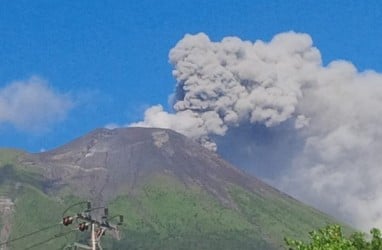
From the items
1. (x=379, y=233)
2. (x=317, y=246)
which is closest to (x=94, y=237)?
(x=317, y=246)

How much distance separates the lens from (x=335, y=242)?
156ft

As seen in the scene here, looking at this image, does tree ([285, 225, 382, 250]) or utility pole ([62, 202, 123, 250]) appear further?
tree ([285, 225, 382, 250])

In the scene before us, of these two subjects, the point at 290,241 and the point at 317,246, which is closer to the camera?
the point at 317,246

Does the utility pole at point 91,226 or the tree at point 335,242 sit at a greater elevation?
the tree at point 335,242

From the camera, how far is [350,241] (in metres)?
49.5

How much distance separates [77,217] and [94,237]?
114 cm

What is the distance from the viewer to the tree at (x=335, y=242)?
46.7 meters

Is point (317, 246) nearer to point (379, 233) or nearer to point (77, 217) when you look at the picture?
point (379, 233)

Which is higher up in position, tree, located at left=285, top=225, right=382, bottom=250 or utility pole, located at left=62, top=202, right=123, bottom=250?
tree, located at left=285, top=225, right=382, bottom=250

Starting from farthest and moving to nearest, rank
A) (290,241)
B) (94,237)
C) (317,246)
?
(290,241) → (317,246) → (94,237)

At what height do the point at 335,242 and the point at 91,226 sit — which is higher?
the point at 335,242

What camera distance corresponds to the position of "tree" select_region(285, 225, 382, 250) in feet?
153

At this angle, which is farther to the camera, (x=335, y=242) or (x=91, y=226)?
(x=335, y=242)

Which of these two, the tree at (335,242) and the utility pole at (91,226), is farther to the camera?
the tree at (335,242)
